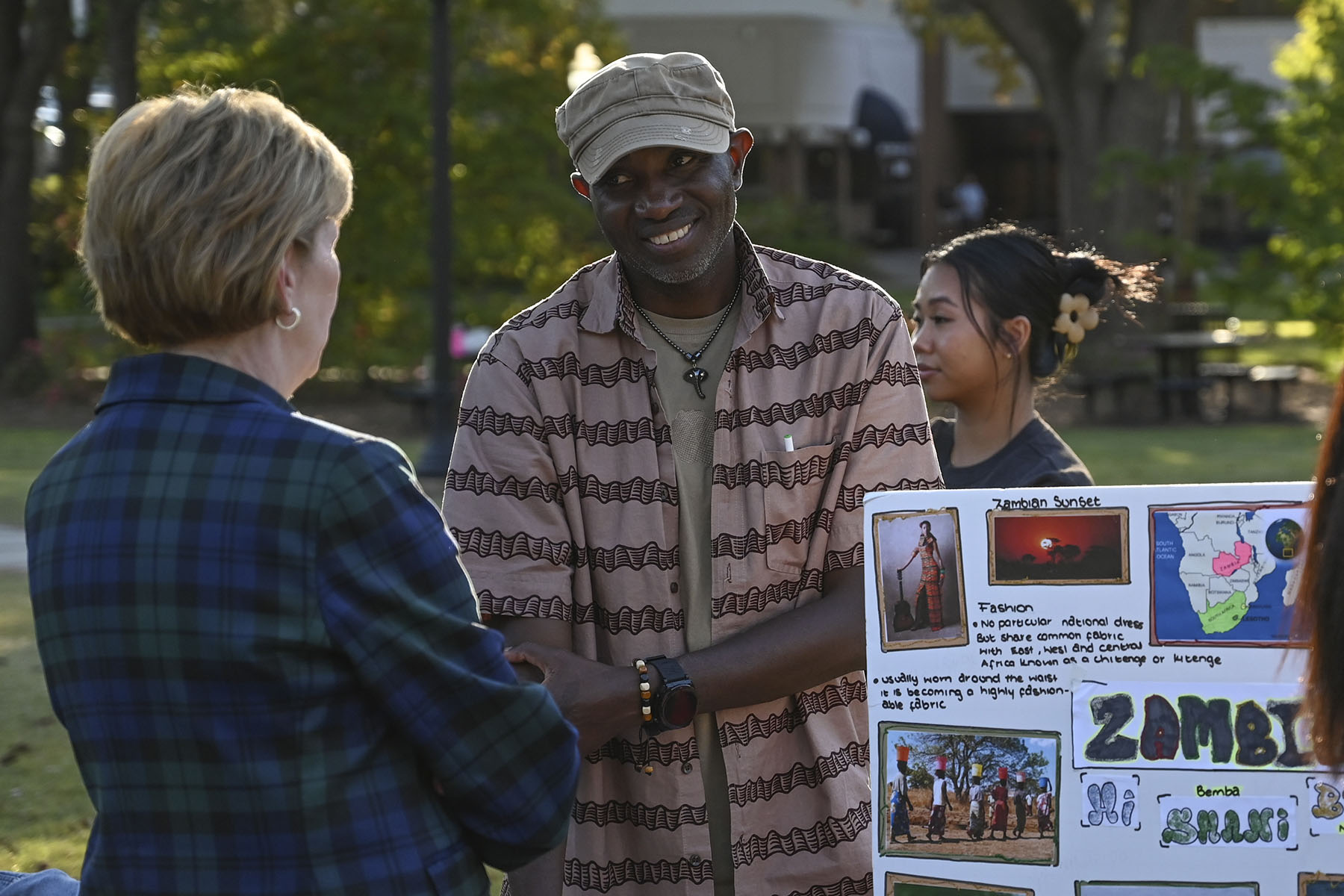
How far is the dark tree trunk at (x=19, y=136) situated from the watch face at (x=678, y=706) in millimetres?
18864

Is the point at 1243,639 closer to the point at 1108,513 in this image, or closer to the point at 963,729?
the point at 1108,513

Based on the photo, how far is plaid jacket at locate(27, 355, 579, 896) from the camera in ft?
6.30

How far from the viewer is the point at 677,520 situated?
275 centimetres

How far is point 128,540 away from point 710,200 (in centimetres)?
126

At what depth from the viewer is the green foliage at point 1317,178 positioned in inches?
648

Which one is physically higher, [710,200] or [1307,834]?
[710,200]

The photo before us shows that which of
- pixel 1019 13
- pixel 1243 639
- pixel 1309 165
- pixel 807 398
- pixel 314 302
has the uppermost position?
pixel 1019 13

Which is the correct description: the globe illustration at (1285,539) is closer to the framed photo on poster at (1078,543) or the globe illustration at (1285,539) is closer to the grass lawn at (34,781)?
the framed photo on poster at (1078,543)

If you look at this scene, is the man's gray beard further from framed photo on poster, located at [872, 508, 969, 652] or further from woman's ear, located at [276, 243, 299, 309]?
woman's ear, located at [276, 243, 299, 309]

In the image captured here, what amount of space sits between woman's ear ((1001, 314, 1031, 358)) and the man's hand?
6.02 feet

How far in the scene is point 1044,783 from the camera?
2508 mm

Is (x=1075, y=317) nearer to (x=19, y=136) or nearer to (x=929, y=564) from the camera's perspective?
(x=929, y=564)

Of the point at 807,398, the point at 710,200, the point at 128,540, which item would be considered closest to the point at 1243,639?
the point at 807,398

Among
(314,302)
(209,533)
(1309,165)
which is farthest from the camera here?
(1309,165)
